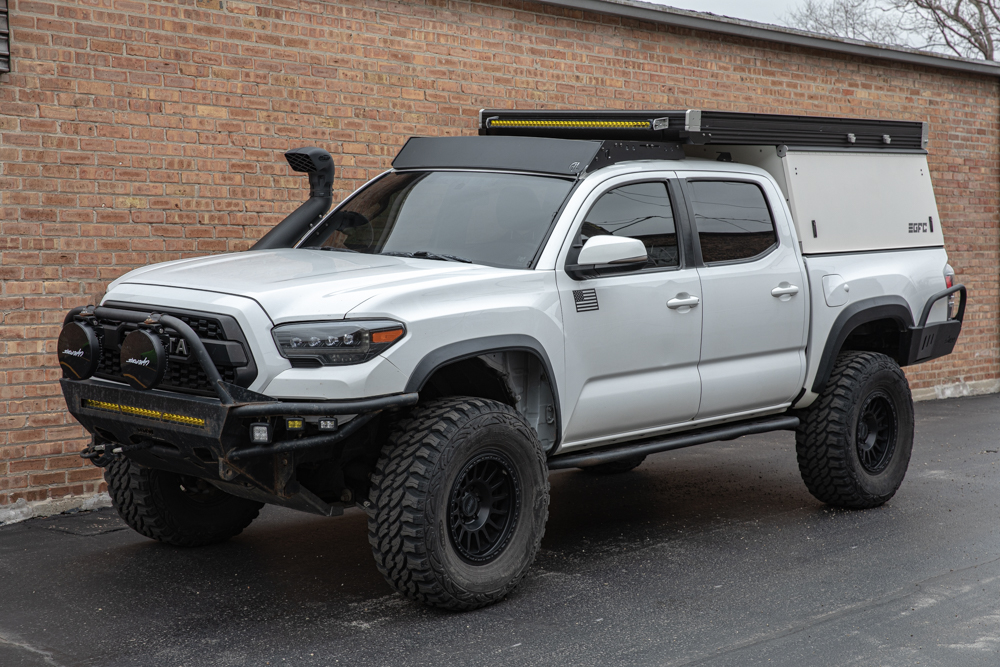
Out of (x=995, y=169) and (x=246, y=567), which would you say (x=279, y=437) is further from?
(x=995, y=169)

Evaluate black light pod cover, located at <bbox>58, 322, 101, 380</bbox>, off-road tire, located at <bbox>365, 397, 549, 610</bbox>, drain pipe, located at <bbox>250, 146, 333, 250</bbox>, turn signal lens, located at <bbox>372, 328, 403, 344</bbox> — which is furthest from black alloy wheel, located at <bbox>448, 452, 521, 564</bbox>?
drain pipe, located at <bbox>250, 146, 333, 250</bbox>

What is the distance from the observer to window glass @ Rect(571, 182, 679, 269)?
5.62 m

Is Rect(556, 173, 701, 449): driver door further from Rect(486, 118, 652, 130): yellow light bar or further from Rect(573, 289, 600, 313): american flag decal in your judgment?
Rect(486, 118, 652, 130): yellow light bar

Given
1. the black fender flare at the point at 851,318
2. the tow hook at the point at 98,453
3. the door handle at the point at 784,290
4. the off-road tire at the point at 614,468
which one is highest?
the door handle at the point at 784,290

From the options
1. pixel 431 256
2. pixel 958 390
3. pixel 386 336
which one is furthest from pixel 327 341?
pixel 958 390

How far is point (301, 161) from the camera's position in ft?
21.6

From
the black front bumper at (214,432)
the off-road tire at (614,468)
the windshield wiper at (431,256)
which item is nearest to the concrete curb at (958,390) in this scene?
the off-road tire at (614,468)

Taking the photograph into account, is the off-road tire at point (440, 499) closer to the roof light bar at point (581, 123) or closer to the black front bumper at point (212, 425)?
the black front bumper at point (212, 425)

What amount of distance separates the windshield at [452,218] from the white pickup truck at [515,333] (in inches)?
0.7

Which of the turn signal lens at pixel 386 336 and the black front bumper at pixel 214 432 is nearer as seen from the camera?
the black front bumper at pixel 214 432

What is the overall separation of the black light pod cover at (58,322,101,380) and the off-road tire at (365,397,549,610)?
4.44 ft

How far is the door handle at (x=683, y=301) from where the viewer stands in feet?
18.7

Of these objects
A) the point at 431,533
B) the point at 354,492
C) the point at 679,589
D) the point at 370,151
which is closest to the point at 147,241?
the point at 370,151

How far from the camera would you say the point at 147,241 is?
7.09m
